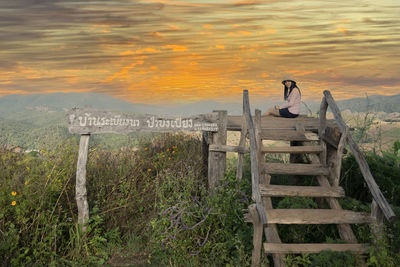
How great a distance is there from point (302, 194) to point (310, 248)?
135cm

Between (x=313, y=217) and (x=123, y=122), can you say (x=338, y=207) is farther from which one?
(x=123, y=122)

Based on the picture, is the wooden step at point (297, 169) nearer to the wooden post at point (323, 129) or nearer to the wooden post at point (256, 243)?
the wooden post at point (323, 129)

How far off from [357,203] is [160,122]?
14.3 ft

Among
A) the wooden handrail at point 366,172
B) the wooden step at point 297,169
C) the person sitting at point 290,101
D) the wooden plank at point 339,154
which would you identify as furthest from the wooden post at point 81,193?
the person sitting at point 290,101

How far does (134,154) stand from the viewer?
9531 mm

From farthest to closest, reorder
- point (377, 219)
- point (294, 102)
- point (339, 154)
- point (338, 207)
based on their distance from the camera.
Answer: point (294, 102)
point (339, 154)
point (338, 207)
point (377, 219)

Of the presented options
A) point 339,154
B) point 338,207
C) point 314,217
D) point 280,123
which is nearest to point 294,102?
point 280,123

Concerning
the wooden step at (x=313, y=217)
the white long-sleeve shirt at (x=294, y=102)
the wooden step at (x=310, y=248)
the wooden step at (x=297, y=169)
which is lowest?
the wooden step at (x=310, y=248)

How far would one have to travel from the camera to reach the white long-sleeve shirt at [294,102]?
9230 millimetres

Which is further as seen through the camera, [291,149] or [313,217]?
[291,149]

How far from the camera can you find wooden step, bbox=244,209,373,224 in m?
5.48

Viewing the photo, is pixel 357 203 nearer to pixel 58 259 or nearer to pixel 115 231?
pixel 115 231

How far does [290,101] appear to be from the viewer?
372 inches

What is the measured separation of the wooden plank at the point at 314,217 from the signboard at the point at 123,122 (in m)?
2.85
